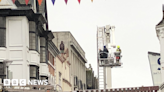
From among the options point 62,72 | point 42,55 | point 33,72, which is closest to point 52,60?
point 42,55

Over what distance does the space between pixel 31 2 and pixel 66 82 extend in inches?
1100

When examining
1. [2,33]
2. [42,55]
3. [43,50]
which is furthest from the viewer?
[43,50]

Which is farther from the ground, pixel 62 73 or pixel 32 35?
pixel 32 35

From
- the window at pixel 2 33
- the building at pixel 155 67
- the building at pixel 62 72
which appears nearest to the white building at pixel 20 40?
the window at pixel 2 33

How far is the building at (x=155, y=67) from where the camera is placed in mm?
63912

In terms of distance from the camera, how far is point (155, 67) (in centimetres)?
6594

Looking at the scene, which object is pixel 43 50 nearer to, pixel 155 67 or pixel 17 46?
pixel 17 46

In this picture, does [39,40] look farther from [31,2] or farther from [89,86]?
[89,86]

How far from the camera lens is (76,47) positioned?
297 ft

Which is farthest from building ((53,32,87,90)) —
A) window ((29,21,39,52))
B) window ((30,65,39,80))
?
window ((29,21,39,52))

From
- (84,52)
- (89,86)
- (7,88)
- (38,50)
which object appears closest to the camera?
(7,88)

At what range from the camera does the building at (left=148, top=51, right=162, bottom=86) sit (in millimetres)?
63912


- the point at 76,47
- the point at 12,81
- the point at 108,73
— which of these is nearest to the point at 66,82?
the point at 108,73

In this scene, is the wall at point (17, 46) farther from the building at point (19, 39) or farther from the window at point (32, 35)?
the window at point (32, 35)
